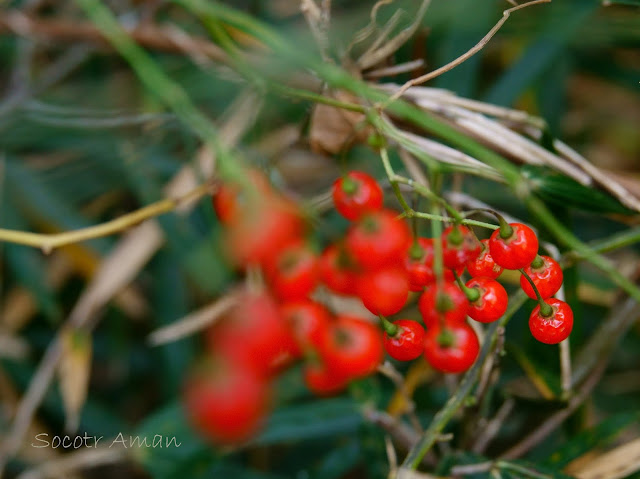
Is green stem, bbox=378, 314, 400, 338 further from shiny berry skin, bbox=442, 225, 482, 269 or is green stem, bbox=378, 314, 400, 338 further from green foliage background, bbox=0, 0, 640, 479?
green foliage background, bbox=0, 0, 640, 479

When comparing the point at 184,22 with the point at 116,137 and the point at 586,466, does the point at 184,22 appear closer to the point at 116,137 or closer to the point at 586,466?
the point at 116,137

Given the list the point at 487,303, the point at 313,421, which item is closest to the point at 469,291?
the point at 487,303

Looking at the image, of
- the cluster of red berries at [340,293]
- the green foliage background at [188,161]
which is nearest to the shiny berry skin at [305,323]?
the cluster of red berries at [340,293]

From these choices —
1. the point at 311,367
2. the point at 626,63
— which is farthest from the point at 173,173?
the point at 626,63

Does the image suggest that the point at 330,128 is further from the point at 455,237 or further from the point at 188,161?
the point at 188,161

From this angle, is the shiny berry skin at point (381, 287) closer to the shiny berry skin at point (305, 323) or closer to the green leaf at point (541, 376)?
the shiny berry skin at point (305, 323)

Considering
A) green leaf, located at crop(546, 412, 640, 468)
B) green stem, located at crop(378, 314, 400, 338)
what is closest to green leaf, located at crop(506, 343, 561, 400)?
green leaf, located at crop(546, 412, 640, 468)
